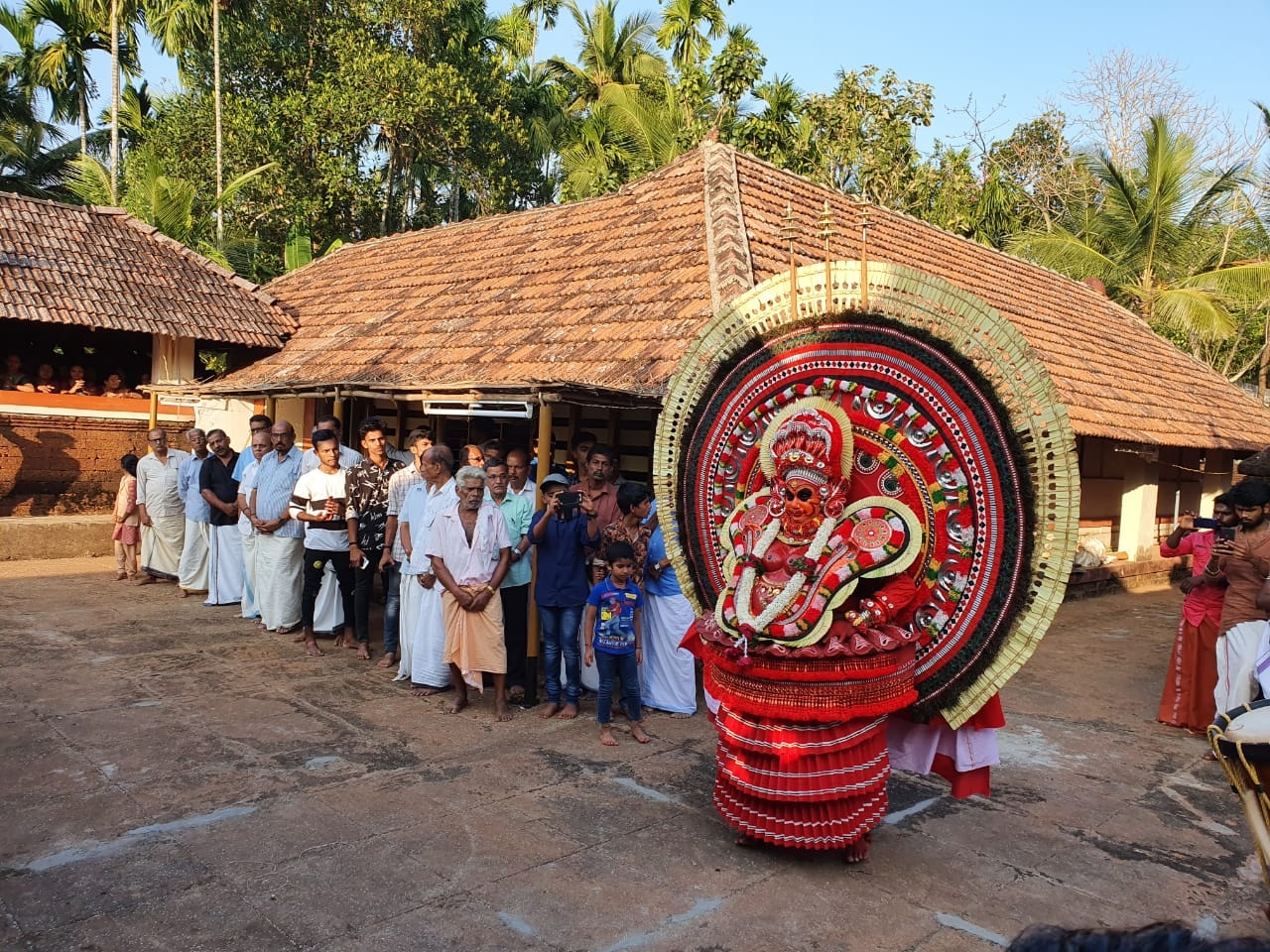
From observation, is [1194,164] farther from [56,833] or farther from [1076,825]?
[56,833]

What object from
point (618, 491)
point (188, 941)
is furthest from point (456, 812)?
point (618, 491)

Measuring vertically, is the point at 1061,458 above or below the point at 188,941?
above

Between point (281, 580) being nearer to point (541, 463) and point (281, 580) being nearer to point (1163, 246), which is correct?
point (541, 463)

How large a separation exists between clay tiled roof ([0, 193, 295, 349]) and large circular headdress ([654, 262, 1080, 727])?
33.2ft

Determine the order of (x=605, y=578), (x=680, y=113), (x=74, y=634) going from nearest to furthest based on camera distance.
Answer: (x=605, y=578) < (x=74, y=634) < (x=680, y=113)

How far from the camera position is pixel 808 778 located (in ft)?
12.5

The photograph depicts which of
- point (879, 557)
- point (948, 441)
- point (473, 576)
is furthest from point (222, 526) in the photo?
point (948, 441)

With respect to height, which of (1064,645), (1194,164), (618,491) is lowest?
(1064,645)

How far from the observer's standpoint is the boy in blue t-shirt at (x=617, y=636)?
5398 mm

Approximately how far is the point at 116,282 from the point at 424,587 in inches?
346

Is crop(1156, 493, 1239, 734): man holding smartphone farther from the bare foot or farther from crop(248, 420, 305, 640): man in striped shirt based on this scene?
crop(248, 420, 305, 640): man in striped shirt

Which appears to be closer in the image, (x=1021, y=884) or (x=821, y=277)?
(x=1021, y=884)

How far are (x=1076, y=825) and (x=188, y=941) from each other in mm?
3827

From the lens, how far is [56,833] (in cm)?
395
